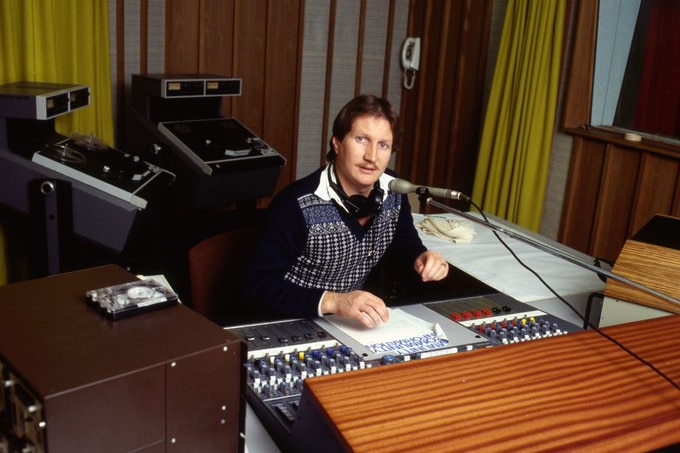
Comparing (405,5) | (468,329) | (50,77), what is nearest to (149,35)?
(50,77)

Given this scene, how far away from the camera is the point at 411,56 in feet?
17.0

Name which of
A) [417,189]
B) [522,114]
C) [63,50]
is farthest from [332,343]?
[522,114]

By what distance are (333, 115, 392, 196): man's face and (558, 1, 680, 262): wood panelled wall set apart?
2.17 m

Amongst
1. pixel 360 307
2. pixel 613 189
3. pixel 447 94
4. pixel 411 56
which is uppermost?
pixel 411 56

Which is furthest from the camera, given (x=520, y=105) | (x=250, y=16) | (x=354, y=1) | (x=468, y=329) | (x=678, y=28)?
(x=354, y=1)

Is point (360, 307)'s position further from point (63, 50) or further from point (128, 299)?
point (63, 50)

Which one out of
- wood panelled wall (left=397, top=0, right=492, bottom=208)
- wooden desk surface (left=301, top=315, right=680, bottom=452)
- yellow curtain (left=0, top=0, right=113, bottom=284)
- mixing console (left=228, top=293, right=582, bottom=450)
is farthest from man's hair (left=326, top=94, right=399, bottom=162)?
wood panelled wall (left=397, top=0, right=492, bottom=208)

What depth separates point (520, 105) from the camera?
416cm

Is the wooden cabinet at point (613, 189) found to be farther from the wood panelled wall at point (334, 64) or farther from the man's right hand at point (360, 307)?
the man's right hand at point (360, 307)

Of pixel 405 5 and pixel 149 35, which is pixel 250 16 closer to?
pixel 149 35

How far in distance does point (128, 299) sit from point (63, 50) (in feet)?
9.12

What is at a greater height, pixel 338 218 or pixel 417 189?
pixel 417 189

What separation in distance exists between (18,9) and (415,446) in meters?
2.94

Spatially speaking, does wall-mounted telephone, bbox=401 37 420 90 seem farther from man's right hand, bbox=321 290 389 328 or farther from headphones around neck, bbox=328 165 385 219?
man's right hand, bbox=321 290 389 328
